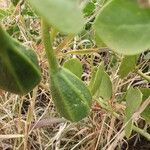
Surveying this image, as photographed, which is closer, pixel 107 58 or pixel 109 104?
pixel 109 104

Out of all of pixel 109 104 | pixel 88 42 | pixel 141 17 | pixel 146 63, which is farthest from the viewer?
pixel 88 42

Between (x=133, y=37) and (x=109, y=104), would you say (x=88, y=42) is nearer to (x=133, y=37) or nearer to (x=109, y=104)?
(x=109, y=104)

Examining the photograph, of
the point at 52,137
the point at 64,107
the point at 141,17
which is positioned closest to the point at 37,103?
the point at 52,137

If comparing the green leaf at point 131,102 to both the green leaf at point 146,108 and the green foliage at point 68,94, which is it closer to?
the green leaf at point 146,108

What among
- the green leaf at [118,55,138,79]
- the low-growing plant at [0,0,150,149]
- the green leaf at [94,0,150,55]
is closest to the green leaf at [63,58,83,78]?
the green leaf at [118,55,138,79]

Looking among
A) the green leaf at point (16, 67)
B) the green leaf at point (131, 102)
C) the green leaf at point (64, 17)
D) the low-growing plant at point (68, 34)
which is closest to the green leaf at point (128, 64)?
the green leaf at point (131, 102)

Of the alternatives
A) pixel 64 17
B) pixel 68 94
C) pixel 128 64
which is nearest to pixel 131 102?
pixel 128 64
